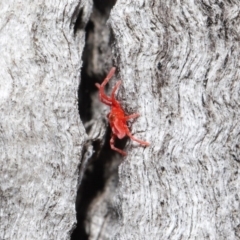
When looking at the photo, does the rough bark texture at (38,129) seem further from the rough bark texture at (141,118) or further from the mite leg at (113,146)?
the mite leg at (113,146)

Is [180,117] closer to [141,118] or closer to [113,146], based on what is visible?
[141,118]

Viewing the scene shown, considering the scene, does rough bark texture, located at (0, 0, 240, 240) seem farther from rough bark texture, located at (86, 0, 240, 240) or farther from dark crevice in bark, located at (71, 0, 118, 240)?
dark crevice in bark, located at (71, 0, 118, 240)

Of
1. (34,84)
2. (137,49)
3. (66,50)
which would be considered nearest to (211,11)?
(137,49)

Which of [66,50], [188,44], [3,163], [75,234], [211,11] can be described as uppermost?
[211,11]

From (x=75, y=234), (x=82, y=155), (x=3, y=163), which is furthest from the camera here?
(x=75, y=234)

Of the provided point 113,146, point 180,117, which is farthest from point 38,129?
point 180,117

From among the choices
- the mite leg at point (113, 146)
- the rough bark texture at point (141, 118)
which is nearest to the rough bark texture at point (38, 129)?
the rough bark texture at point (141, 118)

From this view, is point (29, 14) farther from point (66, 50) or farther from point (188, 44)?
point (188, 44)
